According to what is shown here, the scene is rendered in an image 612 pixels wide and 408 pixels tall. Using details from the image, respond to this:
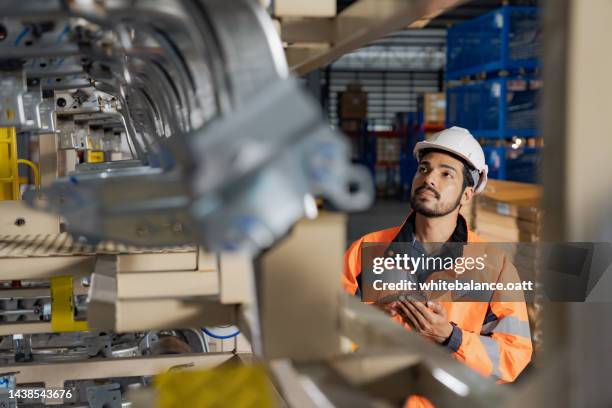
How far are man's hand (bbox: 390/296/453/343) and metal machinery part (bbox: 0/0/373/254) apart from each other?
1.32 m

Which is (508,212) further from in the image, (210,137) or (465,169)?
(210,137)

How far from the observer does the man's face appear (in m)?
3.40

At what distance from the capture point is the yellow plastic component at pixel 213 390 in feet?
4.06

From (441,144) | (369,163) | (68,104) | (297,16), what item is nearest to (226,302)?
(297,16)

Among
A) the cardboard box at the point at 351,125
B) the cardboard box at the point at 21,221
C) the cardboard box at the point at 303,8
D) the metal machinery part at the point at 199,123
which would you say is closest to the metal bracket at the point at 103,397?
the cardboard box at the point at 21,221

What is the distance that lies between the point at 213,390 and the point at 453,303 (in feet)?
6.89

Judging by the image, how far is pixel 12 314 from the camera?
172 inches

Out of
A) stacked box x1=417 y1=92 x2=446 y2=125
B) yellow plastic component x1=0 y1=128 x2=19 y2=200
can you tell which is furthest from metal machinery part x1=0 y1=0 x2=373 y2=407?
stacked box x1=417 y1=92 x2=446 y2=125

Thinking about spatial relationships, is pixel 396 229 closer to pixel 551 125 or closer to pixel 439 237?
pixel 439 237

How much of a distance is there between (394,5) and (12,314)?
3655mm
